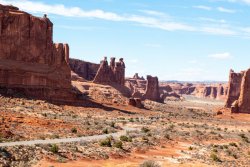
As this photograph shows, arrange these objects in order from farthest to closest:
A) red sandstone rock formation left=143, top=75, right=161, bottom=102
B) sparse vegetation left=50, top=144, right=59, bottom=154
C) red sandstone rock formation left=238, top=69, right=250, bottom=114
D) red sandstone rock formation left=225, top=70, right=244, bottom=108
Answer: red sandstone rock formation left=143, top=75, right=161, bottom=102, red sandstone rock formation left=225, top=70, right=244, bottom=108, red sandstone rock formation left=238, top=69, right=250, bottom=114, sparse vegetation left=50, top=144, right=59, bottom=154

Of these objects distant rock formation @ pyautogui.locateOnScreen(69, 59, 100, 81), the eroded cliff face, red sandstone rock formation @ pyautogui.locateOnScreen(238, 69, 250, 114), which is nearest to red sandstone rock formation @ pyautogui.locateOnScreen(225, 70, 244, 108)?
red sandstone rock formation @ pyautogui.locateOnScreen(238, 69, 250, 114)

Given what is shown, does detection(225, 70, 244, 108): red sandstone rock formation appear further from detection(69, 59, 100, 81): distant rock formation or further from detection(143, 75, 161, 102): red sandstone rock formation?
detection(69, 59, 100, 81): distant rock formation

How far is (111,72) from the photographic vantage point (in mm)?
131500

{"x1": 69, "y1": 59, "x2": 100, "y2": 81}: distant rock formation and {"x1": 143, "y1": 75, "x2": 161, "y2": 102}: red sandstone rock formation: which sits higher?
{"x1": 69, "y1": 59, "x2": 100, "y2": 81}: distant rock formation

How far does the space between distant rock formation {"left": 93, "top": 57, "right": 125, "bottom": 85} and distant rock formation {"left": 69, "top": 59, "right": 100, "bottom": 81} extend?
11.1 metres

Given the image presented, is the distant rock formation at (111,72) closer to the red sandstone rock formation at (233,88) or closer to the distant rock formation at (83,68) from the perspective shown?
the distant rock formation at (83,68)

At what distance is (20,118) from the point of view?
45.7 m

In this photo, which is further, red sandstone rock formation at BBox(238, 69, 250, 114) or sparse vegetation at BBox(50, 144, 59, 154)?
red sandstone rock formation at BBox(238, 69, 250, 114)

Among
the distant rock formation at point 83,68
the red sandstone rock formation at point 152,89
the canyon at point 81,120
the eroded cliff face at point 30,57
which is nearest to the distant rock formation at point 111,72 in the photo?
the canyon at point 81,120

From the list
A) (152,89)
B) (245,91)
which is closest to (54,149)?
(245,91)

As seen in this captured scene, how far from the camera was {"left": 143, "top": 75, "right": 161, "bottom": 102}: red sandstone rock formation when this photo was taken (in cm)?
14593

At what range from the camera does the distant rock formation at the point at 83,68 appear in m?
138

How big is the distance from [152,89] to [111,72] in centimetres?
2252

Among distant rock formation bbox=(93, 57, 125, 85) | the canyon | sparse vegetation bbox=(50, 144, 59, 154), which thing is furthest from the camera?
distant rock formation bbox=(93, 57, 125, 85)
